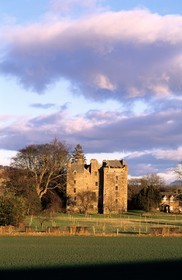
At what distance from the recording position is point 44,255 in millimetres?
32438

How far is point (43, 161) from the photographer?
97500 millimetres

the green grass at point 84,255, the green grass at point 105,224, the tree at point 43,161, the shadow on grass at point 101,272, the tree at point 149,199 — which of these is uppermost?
the tree at point 43,161

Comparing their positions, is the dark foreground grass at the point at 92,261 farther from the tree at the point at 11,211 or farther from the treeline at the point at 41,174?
the treeline at the point at 41,174

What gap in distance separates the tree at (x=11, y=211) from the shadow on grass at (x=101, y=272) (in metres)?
33.0

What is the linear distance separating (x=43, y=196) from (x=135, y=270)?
74.4 meters

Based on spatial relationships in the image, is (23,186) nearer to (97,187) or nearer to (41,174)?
(41,174)

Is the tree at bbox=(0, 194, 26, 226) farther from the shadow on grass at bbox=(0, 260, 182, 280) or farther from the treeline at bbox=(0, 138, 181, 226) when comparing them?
the shadow on grass at bbox=(0, 260, 182, 280)

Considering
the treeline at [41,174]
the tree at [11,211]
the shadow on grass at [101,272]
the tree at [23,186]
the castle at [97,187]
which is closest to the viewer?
the shadow on grass at [101,272]

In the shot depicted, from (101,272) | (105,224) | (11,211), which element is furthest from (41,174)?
(101,272)

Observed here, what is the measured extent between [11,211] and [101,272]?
35.6m

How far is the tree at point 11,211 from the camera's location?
2315 inches

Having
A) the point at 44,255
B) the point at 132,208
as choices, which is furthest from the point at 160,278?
the point at 132,208

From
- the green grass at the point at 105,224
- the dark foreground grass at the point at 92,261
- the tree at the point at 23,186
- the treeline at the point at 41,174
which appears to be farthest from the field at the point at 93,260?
the treeline at the point at 41,174

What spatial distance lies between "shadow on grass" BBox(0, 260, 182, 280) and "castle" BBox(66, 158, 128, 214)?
79.8 metres
